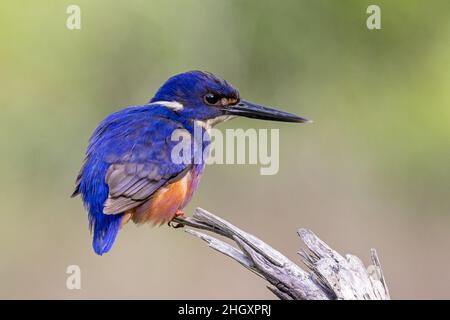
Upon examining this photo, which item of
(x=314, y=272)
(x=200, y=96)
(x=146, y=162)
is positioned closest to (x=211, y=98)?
(x=200, y=96)

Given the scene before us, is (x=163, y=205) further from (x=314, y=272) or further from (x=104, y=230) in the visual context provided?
(x=314, y=272)

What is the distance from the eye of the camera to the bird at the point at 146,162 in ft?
13.4

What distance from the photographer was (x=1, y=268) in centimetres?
611

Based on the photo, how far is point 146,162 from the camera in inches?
164

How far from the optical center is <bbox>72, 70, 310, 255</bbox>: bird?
4074 mm

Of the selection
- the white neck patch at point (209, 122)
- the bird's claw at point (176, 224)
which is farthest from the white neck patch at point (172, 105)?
the bird's claw at point (176, 224)

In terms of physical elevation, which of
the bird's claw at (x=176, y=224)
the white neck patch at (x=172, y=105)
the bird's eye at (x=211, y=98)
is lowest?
the bird's claw at (x=176, y=224)

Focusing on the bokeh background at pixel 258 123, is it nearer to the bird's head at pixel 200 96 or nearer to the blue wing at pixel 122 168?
the bird's head at pixel 200 96

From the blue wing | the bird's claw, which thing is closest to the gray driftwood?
the blue wing

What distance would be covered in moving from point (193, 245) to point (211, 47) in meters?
1.80

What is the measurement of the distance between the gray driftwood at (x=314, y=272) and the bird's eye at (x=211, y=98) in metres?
1.26

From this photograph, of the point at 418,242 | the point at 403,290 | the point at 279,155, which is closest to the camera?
the point at 403,290
